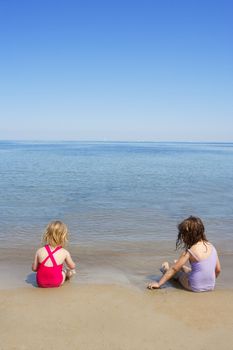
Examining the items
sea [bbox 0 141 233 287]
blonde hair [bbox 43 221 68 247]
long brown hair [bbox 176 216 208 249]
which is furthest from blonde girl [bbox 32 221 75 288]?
long brown hair [bbox 176 216 208 249]

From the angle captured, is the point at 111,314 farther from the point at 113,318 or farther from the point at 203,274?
the point at 203,274

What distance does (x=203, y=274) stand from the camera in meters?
5.75

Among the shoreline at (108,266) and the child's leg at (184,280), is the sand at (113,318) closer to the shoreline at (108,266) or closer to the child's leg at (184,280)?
the child's leg at (184,280)

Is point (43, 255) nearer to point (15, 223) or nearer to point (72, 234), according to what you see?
point (72, 234)

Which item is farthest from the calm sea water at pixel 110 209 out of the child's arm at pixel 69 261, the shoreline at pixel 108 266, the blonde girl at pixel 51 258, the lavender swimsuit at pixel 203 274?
the lavender swimsuit at pixel 203 274

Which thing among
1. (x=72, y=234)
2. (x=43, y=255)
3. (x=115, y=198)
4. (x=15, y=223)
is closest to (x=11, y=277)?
(x=43, y=255)

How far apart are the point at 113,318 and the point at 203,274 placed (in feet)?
5.87

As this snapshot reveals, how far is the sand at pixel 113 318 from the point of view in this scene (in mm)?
4094

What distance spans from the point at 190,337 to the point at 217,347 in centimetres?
33

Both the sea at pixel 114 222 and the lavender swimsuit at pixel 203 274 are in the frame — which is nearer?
the lavender swimsuit at pixel 203 274

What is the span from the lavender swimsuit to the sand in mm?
122

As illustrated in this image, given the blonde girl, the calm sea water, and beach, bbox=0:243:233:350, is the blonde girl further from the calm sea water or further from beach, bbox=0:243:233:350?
the calm sea water

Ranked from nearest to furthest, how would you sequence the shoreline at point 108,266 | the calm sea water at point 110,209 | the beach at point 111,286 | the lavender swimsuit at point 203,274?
the beach at point 111,286 < the lavender swimsuit at point 203,274 < the shoreline at point 108,266 < the calm sea water at point 110,209

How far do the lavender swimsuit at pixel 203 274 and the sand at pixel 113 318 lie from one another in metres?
0.12
